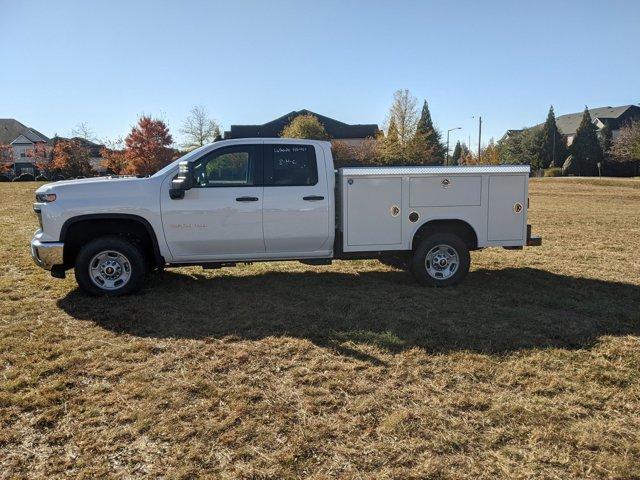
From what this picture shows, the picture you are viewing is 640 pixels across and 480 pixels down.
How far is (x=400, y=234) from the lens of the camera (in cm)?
664

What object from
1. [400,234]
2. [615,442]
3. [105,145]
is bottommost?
[615,442]

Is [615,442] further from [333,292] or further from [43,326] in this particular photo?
[43,326]

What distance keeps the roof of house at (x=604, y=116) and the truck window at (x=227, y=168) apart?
78.8 meters

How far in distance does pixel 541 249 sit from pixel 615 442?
24.6 feet

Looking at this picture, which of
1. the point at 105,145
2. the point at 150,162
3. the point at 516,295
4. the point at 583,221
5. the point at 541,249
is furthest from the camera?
the point at 105,145

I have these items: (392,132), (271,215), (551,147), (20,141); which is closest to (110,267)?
(271,215)

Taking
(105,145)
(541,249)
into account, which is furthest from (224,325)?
(105,145)

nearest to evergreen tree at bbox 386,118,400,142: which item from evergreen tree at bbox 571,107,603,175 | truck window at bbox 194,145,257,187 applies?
evergreen tree at bbox 571,107,603,175

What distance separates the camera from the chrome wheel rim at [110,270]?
6129mm

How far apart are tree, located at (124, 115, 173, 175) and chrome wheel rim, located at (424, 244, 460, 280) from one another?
46885 mm

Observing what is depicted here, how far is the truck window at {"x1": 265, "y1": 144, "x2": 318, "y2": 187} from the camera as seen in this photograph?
6.37 metres

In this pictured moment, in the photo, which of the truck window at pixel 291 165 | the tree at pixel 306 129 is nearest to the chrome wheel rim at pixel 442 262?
the truck window at pixel 291 165

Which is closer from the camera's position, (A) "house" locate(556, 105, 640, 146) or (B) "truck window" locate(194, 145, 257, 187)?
(B) "truck window" locate(194, 145, 257, 187)

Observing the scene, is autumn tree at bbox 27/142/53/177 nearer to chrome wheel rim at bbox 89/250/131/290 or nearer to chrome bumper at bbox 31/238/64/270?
chrome bumper at bbox 31/238/64/270
